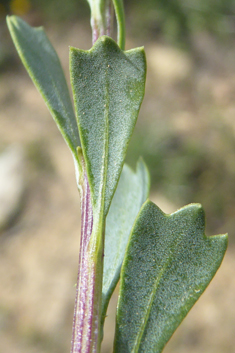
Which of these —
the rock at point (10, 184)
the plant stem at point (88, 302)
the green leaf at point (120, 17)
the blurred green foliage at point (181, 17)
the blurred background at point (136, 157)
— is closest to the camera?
the plant stem at point (88, 302)

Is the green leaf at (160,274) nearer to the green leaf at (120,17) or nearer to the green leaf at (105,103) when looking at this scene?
the green leaf at (105,103)

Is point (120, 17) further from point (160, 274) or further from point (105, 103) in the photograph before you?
point (160, 274)

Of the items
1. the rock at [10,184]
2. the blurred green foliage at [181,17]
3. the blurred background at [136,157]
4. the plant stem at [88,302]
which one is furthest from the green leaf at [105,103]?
the blurred green foliage at [181,17]

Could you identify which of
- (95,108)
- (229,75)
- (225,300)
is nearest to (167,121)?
(229,75)

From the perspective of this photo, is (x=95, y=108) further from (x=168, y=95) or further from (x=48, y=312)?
(x=168, y=95)

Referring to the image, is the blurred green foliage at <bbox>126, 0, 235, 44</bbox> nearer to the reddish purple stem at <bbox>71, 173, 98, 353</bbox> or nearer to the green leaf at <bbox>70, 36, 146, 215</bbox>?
the green leaf at <bbox>70, 36, 146, 215</bbox>

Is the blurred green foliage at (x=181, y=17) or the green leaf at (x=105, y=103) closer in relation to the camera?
the green leaf at (x=105, y=103)

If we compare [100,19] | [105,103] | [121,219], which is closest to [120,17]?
[100,19]
